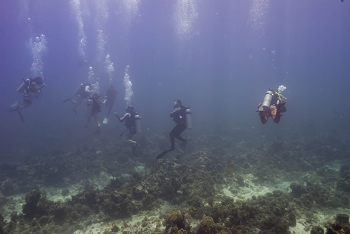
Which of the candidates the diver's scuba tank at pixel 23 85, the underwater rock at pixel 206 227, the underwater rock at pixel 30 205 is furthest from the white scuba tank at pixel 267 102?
the diver's scuba tank at pixel 23 85

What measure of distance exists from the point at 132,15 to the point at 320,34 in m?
108

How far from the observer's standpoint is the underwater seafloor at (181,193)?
645cm

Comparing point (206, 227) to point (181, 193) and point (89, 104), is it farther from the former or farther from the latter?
point (89, 104)

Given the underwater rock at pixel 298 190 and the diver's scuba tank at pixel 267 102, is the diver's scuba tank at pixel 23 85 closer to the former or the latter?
the diver's scuba tank at pixel 267 102

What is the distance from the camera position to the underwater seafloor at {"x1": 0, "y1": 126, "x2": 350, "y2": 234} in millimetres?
6445

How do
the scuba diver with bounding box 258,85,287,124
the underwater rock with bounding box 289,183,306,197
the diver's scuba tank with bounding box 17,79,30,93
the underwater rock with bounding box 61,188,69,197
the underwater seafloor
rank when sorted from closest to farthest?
the underwater seafloor → the scuba diver with bounding box 258,85,287,124 → the underwater rock with bounding box 289,183,306,197 → the underwater rock with bounding box 61,188,69,197 → the diver's scuba tank with bounding box 17,79,30,93

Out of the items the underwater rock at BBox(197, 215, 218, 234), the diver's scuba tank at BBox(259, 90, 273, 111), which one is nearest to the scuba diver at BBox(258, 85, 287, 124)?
the diver's scuba tank at BBox(259, 90, 273, 111)

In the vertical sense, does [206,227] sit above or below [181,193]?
above

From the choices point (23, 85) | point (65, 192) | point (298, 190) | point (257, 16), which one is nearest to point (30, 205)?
point (65, 192)

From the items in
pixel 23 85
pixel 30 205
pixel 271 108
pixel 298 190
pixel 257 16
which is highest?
pixel 257 16

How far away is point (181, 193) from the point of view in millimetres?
8797

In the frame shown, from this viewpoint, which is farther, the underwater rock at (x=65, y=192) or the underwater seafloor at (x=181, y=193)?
the underwater rock at (x=65, y=192)

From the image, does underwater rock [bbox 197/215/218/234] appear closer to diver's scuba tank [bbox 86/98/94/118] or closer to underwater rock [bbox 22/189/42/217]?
underwater rock [bbox 22/189/42/217]

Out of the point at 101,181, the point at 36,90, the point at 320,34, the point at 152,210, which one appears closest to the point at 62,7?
the point at 36,90
